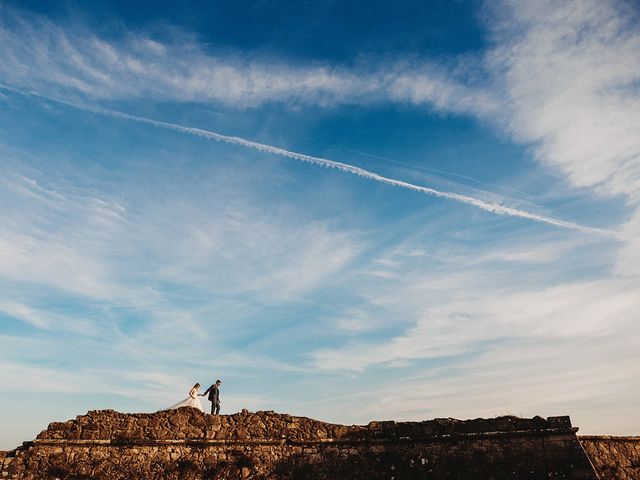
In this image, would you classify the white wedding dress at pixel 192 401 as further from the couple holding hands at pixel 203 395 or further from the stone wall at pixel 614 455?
the stone wall at pixel 614 455

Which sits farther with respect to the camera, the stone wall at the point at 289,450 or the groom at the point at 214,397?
the groom at the point at 214,397

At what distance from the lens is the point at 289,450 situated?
943cm

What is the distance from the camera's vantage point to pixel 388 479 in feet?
29.8

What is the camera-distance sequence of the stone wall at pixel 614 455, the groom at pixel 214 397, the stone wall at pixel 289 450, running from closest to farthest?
the stone wall at pixel 289 450 → the stone wall at pixel 614 455 → the groom at pixel 214 397

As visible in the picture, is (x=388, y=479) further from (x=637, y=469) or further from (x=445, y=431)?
(x=637, y=469)

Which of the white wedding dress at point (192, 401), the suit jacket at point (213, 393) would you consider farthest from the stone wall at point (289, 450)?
the suit jacket at point (213, 393)

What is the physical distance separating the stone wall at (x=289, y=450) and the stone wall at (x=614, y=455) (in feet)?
5.35

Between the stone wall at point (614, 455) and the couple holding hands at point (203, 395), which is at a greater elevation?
the couple holding hands at point (203, 395)

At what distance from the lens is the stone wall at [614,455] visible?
1007cm

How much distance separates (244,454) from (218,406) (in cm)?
284

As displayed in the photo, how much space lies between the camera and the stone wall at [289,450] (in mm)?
8953

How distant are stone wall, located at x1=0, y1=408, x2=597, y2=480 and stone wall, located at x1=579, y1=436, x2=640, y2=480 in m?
1.63

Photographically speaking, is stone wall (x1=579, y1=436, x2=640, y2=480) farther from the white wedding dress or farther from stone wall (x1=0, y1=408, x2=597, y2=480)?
the white wedding dress

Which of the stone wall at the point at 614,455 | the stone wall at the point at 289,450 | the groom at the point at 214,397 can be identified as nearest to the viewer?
the stone wall at the point at 289,450
